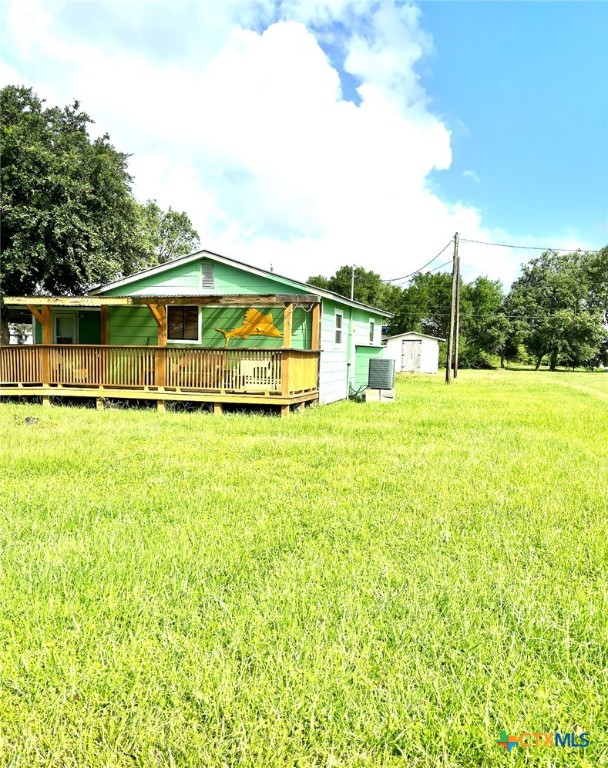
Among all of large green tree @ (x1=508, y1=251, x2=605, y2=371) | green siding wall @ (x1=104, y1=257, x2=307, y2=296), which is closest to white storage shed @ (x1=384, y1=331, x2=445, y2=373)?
large green tree @ (x1=508, y1=251, x2=605, y2=371)

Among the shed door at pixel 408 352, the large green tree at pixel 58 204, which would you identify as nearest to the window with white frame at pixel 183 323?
the large green tree at pixel 58 204

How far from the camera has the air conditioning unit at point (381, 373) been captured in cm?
1208

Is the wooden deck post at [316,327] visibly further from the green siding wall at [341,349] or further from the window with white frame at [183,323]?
the window with white frame at [183,323]

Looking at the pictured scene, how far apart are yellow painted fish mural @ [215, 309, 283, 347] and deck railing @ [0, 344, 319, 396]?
1235mm

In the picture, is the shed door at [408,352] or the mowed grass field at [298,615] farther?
the shed door at [408,352]

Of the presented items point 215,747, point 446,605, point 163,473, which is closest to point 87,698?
point 215,747

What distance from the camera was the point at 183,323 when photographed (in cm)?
1167

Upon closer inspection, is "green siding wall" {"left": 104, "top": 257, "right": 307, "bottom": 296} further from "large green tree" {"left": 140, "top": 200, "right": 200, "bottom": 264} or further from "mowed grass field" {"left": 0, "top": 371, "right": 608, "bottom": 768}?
"large green tree" {"left": 140, "top": 200, "right": 200, "bottom": 264}

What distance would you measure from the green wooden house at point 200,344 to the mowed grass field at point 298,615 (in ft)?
15.7

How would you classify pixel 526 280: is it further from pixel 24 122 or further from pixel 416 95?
pixel 24 122

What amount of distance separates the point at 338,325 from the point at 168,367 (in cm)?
512

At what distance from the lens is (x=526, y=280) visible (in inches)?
2087

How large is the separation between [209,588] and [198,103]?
425 inches

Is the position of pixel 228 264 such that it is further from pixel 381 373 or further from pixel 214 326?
pixel 381 373
